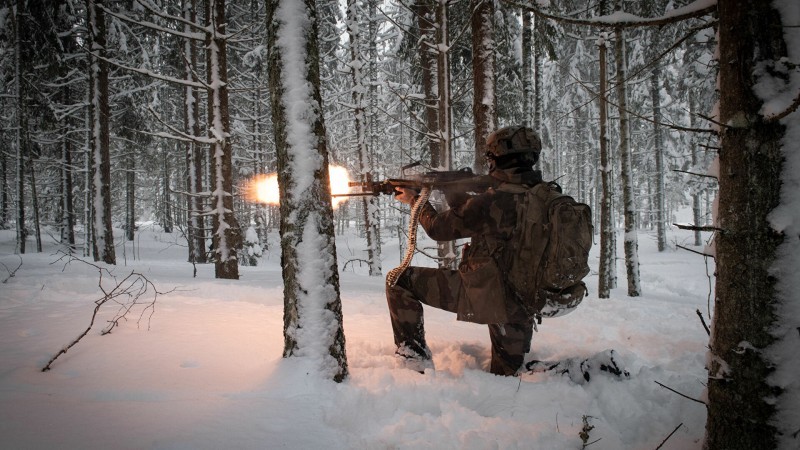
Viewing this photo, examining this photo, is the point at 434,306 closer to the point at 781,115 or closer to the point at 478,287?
the point at 478,287

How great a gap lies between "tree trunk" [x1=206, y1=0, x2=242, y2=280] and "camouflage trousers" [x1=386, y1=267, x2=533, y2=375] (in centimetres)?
602

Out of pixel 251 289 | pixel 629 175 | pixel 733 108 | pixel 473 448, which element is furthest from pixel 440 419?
pixel 629 175

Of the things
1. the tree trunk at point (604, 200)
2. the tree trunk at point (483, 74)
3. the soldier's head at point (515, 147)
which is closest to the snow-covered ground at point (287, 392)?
the soldier's head at point (515, 147)

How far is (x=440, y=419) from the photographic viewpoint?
243cm

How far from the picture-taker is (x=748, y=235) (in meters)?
1.78

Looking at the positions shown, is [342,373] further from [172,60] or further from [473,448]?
[172,60]

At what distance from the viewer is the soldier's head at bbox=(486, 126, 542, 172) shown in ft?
11.2

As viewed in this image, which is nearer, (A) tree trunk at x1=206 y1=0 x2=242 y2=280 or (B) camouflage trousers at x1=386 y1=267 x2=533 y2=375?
(B) camouflage trousers at x1=386 y1=267 x2=533 y2=375

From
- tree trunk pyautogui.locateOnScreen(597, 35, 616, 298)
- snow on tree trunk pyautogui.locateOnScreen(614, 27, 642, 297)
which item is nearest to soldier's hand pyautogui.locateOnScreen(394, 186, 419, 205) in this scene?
tree trunk pyautogui.locateOnScreen(597, 35, 616, 298)

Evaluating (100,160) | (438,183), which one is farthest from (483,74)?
(100,160)

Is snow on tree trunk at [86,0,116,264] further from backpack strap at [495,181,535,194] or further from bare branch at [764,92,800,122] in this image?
bare branch at [764,92,800,122]

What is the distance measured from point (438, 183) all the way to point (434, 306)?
120 cm

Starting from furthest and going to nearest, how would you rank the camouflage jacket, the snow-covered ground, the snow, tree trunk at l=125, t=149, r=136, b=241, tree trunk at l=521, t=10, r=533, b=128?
tree trunk at l=125, t=149, r=136, b=241 < tree trunk at l=521, t=10, r=533, b=128 < the camouflage jacket < the snow-covered ground < the snow

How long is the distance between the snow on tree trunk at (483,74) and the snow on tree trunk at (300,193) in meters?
4.31
